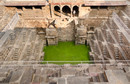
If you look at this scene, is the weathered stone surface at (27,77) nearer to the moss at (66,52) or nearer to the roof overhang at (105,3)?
the moss at (66,52)

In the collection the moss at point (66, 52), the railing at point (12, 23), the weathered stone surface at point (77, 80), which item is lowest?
the moss at point (66, 52)

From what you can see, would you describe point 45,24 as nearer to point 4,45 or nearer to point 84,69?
point 4,45

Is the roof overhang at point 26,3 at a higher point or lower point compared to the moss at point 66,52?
higher

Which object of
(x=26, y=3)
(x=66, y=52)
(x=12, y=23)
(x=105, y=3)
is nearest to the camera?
(x=12, y=23)

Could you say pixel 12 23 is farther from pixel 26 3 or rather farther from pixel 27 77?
pixel 27 77

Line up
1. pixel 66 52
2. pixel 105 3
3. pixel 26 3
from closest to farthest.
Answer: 1. pixel 105 3
2. pixel 26 3
3. pixel 66 52

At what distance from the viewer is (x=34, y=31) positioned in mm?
13930

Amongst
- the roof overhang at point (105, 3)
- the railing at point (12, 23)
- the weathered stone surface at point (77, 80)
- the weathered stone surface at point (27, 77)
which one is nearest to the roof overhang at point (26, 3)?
the railing at point (12, 23)

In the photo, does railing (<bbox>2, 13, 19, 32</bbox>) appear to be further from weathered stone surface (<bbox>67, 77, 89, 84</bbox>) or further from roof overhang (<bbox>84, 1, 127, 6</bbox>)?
weathered stone surface (<bbox>67, 77, 89, 84</bbox>)

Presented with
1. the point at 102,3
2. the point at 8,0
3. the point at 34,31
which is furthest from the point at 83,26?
the point at 8,0

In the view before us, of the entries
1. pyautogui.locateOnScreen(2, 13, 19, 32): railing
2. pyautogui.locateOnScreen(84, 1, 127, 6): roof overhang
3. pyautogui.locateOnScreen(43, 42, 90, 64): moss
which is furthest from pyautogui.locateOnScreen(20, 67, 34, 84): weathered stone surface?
pyautogui.locateOnScreen(84, 1, 127, 6): roof overhang

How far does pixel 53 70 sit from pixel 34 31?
834cm

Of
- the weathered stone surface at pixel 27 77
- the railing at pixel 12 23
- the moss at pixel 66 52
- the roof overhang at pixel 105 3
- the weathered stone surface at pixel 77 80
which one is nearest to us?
the weathered stone surface at pixel 77 80

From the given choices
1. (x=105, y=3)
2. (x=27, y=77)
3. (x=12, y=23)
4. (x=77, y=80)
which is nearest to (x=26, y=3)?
(x=12, y=23)
